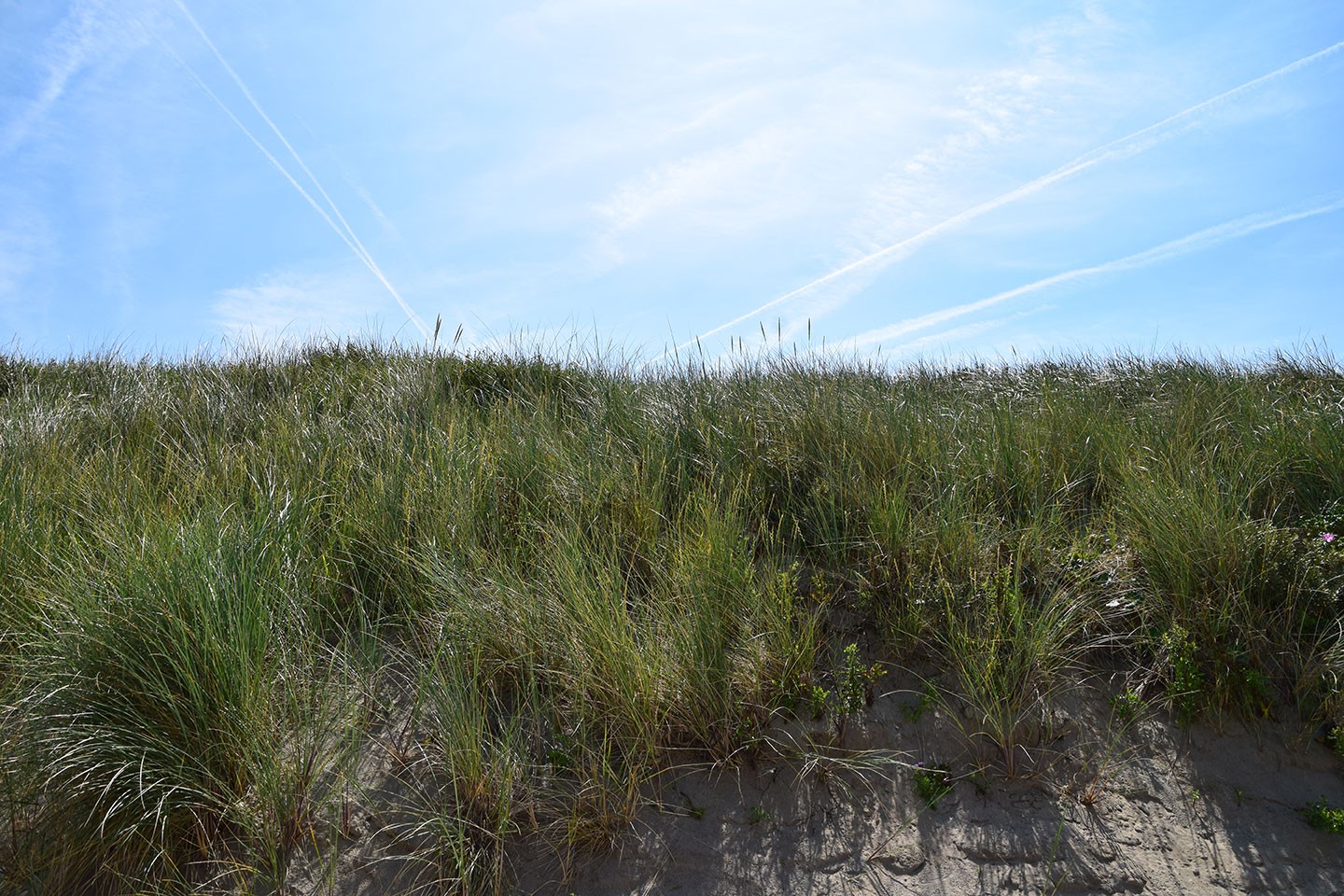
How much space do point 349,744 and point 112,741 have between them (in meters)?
0.80

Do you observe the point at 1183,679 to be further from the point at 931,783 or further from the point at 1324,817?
the point at 931,783

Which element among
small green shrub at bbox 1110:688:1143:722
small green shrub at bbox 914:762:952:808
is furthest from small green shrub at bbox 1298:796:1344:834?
small green shrub at bbox 914:762:952:808

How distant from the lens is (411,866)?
113 inches

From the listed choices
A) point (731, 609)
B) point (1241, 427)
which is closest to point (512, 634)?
point (731, 609)

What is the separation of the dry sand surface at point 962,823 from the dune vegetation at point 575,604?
0.35 feet

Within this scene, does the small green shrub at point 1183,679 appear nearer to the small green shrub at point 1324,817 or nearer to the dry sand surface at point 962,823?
the dry sand surface at point 962,823

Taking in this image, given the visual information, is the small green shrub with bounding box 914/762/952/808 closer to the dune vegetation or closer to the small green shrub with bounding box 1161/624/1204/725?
the dune vegetation

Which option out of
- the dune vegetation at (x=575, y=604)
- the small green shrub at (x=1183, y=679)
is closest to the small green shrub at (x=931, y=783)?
the dune vegetation at (x=575, y=604)

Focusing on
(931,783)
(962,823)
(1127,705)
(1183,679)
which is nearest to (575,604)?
(931,783)

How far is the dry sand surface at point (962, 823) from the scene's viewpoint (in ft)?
9.54

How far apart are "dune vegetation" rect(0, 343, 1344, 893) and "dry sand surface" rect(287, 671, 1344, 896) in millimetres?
108

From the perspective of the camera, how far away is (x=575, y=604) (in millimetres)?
3355

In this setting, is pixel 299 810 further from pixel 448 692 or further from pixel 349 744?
pixel 448 692

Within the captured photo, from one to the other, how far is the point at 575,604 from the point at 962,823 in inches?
70.8
